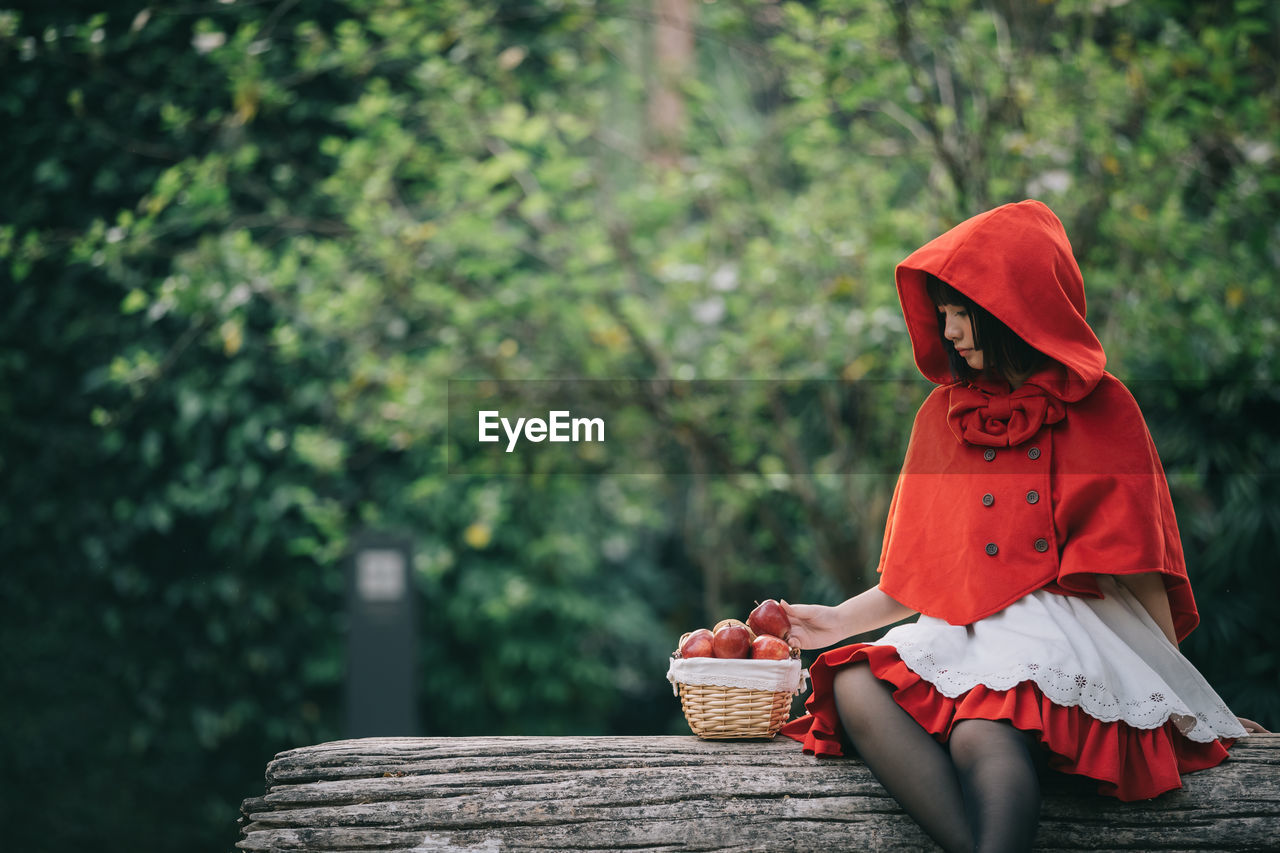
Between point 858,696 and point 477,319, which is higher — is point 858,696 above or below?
above

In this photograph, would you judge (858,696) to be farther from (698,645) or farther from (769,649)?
(698,645)

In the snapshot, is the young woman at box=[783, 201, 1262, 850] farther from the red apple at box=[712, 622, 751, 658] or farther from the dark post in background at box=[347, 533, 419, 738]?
the dark post in background at box=[347, 533, 419, 738]

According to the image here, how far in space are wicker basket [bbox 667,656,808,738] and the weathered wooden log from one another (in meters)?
0.04

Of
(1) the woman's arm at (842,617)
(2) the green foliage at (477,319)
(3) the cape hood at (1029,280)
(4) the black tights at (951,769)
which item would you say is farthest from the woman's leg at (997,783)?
(2) the green foliage at (477,319)

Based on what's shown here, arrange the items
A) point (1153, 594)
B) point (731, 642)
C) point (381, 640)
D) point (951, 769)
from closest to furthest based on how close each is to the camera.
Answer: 1. point (951, 769)
2. point (1153, 594)
3. point (731, 642)
4. point (381, 640)

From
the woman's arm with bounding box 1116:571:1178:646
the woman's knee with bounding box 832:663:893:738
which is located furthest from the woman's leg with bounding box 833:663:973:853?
the woman's arm with bounding box 1116:571:1178:646

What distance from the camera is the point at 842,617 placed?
1935mm

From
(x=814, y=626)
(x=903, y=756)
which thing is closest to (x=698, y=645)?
(x=814, y=626)

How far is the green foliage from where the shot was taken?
12.4 ft

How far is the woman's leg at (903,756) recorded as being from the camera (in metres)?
1.60

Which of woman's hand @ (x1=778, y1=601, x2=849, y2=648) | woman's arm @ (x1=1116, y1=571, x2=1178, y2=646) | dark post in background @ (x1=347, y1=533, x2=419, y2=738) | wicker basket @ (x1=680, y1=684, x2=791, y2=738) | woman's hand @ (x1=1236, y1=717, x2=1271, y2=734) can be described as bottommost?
dark post in background @ (x1=347, y1=533, x2=419, y2=738)

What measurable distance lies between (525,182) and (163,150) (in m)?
1.49

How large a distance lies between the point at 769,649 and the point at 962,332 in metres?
0.68

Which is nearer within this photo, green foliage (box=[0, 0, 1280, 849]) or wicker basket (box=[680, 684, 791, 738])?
wicker basket (box=[680, 684, 791, 738])
